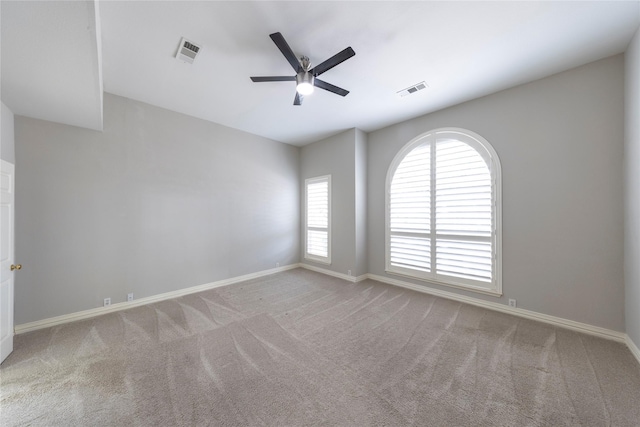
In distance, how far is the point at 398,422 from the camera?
1396mm

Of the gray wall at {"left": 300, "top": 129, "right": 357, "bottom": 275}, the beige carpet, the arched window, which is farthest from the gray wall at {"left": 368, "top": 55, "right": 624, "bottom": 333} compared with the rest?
the gray wall at {"left": 300, "top": 129, "right": 357, "bottom": 275}

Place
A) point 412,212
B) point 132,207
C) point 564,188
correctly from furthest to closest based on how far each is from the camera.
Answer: point 412,212 → point 132,207 → point 564,188

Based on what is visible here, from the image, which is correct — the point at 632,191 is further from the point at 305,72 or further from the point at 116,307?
the point at 116,307

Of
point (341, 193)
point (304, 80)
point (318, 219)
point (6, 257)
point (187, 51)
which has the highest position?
point (187, 51)

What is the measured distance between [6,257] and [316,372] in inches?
123

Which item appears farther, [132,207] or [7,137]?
[132,207]

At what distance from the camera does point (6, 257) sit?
2.05 m

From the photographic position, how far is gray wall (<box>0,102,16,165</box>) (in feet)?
7.02

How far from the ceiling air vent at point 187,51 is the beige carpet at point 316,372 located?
118 inches

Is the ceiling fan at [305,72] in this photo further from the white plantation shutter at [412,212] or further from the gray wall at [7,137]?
the gray wall at [7,137]

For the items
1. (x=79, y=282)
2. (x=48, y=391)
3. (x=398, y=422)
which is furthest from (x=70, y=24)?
(x=398, y=422)

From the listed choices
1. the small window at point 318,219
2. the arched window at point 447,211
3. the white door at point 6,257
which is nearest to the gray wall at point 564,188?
the arched window at point 447,211

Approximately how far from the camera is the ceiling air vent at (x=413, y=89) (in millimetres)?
2816

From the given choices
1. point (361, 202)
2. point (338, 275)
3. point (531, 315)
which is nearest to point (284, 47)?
point (361, 202)
